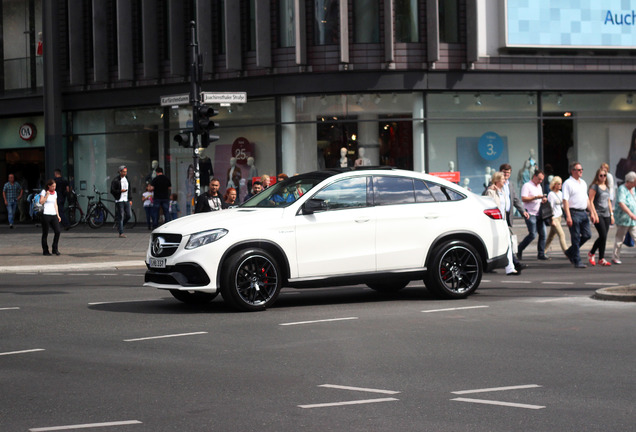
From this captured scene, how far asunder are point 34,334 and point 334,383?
13.4 ft

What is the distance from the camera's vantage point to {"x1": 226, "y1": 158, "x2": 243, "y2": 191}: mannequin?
102 feet

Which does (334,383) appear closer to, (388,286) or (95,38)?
(388,286)

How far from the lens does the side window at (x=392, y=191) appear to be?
12.8m

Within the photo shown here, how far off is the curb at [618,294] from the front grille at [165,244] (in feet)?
16.7

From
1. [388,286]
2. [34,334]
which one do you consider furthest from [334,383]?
[388,286]

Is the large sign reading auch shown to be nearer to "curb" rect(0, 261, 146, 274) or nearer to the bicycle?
the bicycle

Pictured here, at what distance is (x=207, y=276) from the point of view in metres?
11.7

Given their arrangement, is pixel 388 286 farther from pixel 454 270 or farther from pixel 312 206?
pixel 312 206

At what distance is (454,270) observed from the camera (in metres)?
13.1

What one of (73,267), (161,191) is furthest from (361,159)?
(73,267)

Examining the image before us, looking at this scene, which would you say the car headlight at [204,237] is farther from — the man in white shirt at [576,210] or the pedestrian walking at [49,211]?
the pedestrian walking at [49,211]

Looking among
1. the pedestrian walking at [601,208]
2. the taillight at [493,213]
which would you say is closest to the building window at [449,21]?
the pedestrian walking at [601,208]

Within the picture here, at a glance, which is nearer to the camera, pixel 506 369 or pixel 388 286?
pixel 506 369

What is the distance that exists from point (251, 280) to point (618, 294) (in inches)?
170
